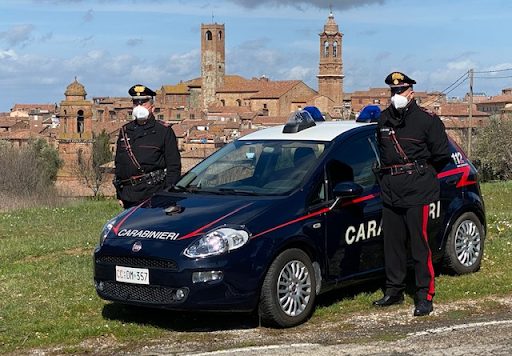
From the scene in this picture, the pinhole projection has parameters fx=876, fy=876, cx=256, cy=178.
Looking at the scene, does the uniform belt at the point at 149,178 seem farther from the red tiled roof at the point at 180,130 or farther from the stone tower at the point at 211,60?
the stone tower at the point at 211,60

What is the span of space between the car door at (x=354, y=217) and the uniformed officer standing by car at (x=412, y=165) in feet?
0.98

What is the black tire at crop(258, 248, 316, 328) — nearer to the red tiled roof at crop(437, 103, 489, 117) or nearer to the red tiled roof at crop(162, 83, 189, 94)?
the red tiled roof at crop(437, 103, 489, 117)

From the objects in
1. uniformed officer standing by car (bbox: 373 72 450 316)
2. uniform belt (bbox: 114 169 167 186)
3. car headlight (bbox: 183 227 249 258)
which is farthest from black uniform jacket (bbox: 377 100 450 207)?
uniform belt (bbox: 114 169 167 186)

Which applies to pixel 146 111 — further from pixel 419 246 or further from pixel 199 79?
pixel 199 79

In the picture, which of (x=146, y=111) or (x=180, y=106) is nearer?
(x=146, y=111)

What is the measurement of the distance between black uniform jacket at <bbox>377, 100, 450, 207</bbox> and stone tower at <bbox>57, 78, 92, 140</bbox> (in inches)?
3778

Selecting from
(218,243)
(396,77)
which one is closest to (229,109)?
(396,77)

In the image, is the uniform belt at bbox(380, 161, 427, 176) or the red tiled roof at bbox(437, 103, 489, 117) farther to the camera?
the red tiled roof at bbox(437, 103, 489, 117)

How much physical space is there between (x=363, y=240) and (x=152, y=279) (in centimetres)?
204

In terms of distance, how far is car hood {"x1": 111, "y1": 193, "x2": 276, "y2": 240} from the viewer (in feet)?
22.7

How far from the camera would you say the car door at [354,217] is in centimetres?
756


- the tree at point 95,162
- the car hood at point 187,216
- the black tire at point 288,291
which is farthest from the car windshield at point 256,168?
the tree at point 95,162

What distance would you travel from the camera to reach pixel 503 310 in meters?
7.62

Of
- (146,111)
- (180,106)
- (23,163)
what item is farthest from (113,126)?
(146,111)
